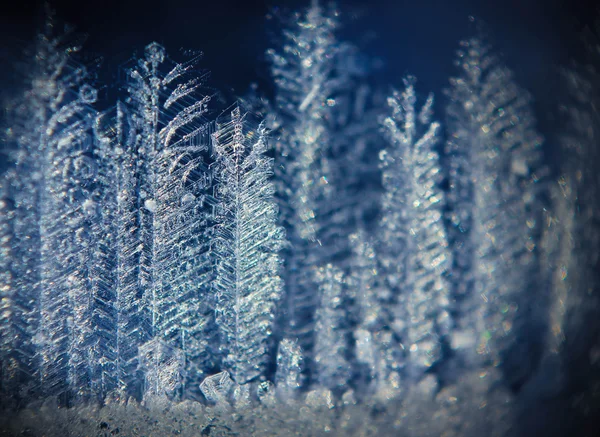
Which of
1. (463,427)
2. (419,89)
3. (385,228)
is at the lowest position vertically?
(463,427)

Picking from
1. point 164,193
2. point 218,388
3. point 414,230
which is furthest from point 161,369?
point 414,230

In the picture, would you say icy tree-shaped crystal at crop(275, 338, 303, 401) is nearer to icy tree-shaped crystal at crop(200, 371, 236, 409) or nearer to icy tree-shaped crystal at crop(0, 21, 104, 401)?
icy tree-shaped crystal at crop(200, 371, 236, 409)

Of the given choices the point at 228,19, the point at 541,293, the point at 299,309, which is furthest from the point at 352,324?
the point at 228,19

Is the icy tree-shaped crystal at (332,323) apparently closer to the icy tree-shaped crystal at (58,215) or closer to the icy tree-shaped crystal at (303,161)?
the icy tree-shaped crystal at (303,161)

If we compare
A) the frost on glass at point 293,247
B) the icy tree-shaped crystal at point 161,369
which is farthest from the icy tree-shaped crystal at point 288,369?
the icy tree-shaped crystal at point 161,369

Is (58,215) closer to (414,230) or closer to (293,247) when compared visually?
(293,247)

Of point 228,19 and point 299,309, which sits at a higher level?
point 228,19

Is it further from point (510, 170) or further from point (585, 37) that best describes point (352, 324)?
point (585, 37)
